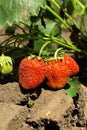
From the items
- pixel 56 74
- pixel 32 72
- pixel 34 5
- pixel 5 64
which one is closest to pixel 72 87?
pixel 56 74

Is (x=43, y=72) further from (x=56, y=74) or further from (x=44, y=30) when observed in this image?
(x=44, y=30)

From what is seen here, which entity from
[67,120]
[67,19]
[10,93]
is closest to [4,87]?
[10,93]

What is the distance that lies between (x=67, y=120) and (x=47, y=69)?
27 cm

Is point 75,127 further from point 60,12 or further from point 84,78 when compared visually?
point 60,12

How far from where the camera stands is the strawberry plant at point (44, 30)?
2.14 metres

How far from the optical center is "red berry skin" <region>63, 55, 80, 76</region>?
2.33 meters

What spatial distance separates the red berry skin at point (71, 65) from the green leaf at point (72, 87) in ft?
0.13

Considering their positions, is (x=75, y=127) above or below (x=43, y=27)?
below

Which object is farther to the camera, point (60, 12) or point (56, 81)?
point (60, 12)

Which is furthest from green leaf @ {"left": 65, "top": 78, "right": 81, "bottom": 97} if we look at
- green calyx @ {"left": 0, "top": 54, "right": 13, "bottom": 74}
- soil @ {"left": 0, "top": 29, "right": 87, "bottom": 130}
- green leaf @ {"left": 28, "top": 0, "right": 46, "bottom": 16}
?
green leaf @ {"left": 28, "top": 0, "right": 46, "bottom": 16}

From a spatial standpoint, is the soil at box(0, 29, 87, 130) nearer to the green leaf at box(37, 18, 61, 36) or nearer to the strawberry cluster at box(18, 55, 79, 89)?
the strawberry cluster at box(18, 55, 79, 89)

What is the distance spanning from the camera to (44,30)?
8.29 feet

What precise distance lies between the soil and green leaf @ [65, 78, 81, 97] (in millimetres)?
20

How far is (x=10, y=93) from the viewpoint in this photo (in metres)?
2.27
